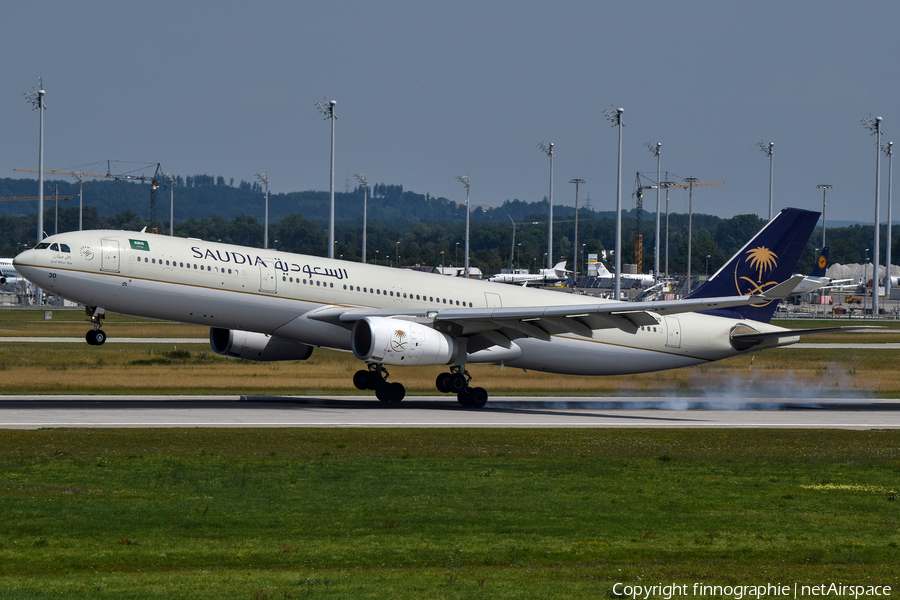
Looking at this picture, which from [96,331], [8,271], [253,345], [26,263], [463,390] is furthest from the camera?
[8,271]

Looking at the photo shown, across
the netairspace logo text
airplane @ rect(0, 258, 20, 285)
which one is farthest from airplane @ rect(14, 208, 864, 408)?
airplane @ rect(0, 258, 20, 285)

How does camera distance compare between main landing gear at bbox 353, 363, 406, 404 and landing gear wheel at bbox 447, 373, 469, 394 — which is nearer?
main landing gear at bbox 353, 363, 406, 404

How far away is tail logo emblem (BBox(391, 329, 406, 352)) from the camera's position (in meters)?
35.1

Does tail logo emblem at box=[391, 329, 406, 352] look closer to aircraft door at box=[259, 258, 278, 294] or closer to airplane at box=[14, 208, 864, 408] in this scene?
airplane at box=[14, 208, 864, 408]

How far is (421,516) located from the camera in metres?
17.0

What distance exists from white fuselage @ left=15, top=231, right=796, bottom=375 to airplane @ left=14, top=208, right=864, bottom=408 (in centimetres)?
5

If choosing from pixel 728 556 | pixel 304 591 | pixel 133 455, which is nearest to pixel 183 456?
pixel 133 455

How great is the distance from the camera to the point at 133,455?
23312 millimetres

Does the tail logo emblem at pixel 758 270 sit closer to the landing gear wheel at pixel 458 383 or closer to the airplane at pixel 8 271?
the landing gear wheel at pixel 458 383

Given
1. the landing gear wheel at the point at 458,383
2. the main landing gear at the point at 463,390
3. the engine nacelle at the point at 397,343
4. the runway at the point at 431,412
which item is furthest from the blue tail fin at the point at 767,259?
the engine nacelle at the point at 397,343

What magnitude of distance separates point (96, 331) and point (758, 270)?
25.9 metres

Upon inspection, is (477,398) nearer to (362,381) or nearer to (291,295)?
(362,381)

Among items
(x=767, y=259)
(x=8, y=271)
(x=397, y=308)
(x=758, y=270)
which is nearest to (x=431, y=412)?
(x=397, y=308)

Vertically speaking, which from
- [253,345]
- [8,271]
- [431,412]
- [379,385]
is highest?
[8,271]
